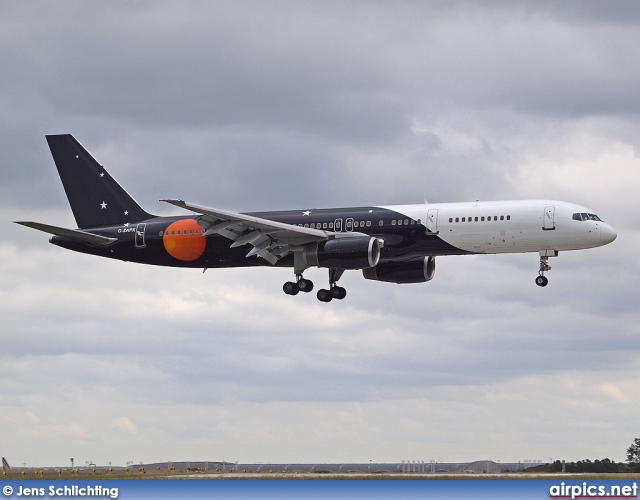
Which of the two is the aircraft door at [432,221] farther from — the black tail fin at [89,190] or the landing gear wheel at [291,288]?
the black tail fin at [89,190]

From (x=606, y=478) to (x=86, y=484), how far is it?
30.9 m

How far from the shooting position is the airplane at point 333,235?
281 feet

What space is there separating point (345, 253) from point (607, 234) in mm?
16679

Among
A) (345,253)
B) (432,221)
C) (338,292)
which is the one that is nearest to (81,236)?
(338,292)

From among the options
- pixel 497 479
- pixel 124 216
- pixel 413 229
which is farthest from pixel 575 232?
pixel 124 216

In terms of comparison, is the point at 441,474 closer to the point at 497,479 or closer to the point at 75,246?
the point at 497,479

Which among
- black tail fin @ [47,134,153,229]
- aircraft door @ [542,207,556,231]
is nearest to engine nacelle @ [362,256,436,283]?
aircraft door @ [542,207,556,231]

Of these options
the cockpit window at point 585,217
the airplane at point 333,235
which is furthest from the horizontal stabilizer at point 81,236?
the cockpit window at point 585,217

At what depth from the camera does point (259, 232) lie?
3533 inches

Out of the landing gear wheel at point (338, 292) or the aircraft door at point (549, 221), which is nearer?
the aircraft door at point (549, 221)

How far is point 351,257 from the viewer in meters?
86.7

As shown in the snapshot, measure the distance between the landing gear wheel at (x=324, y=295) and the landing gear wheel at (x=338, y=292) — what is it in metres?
0.26

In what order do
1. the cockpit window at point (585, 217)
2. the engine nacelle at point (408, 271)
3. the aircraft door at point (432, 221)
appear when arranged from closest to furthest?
the cockpit window at point (585, 217) → the aircraft door at point (432, 221) → the engine nacelle at point (408, 271)

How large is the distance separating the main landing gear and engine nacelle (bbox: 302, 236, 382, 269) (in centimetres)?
363
